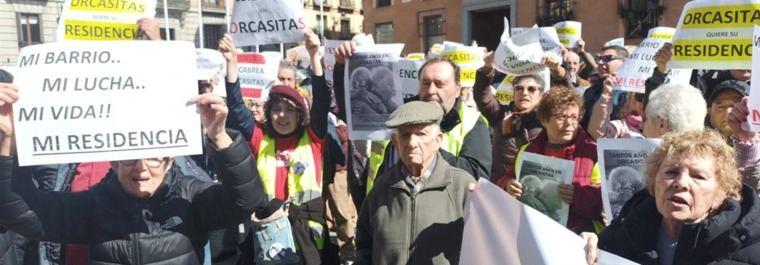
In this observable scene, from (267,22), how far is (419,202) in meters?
2.28

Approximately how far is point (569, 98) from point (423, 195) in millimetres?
1131

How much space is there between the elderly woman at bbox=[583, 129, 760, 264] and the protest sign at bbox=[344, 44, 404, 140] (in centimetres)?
166

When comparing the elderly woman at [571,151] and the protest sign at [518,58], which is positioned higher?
the protest sign at [518,58]

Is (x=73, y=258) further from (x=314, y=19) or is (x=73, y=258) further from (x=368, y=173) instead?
(x=314, y=19)

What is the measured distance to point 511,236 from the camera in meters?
2.21

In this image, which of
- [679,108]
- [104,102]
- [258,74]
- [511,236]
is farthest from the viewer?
[258,74]

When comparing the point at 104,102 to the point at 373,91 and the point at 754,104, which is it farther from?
the point at 754,104

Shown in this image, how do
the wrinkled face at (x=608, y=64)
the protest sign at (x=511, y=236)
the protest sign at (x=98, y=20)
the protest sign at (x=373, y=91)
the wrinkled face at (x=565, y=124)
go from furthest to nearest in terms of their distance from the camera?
the wrinkled face at (x=608, y=64), the protest sign at (x=98, y=20), the protest sign at (x=373, y=91), the wrinkled face at (x=565, y=124), the protest sign at (x=511, y=236)

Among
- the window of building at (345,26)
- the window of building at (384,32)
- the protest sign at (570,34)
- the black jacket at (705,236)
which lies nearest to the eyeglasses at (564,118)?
the black jacket at (705,236)

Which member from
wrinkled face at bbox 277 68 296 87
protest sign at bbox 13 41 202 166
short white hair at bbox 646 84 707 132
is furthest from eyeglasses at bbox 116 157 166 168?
wrinkled face at bbox 277 68 296 87

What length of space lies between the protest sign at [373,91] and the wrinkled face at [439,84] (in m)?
0.37

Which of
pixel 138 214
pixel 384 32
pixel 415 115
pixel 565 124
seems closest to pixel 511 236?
pixel 415 115

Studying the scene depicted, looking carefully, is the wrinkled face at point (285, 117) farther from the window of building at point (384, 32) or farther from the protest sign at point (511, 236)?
the window of building at point (384, 32)

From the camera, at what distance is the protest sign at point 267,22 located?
4.41 meters
